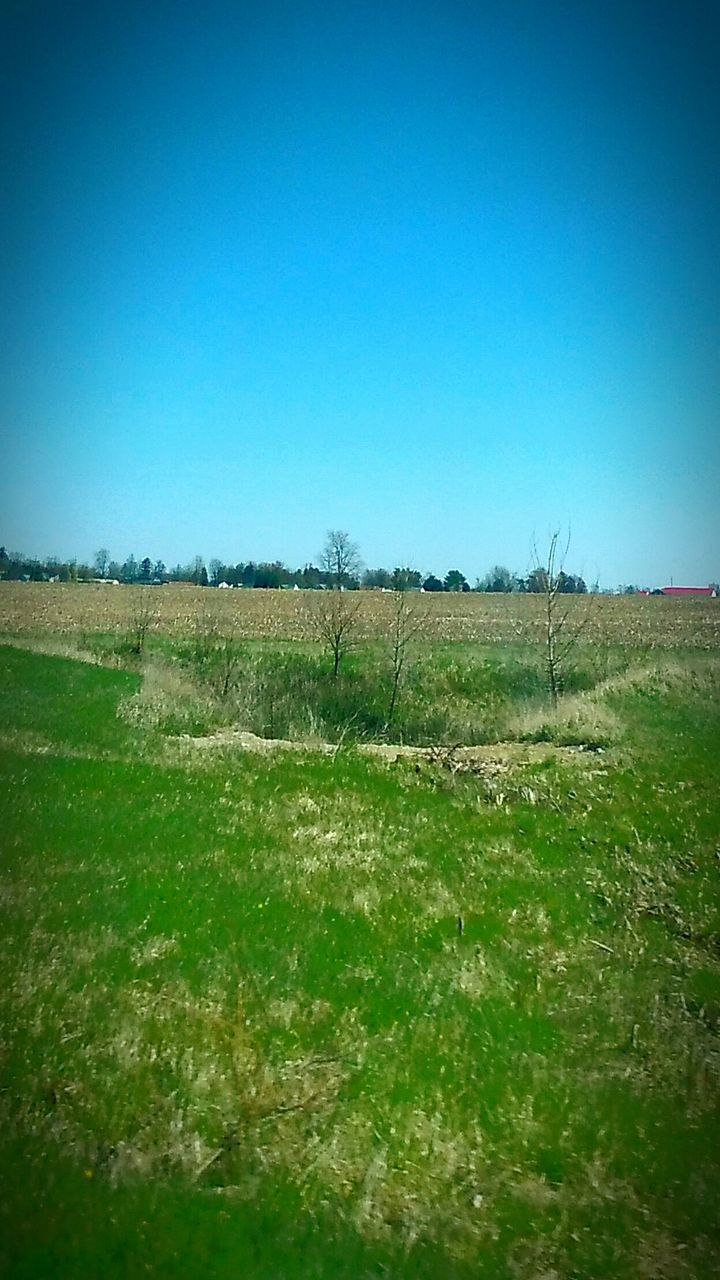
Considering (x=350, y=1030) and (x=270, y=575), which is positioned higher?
(x=270, y=575)

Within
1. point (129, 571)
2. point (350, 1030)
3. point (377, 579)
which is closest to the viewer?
point (350, 1030)

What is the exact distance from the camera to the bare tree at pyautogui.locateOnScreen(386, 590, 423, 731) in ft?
45.3

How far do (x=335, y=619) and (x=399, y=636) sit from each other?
1.23 metres

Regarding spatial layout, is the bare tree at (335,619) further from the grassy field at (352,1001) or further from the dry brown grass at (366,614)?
the grassy field at (352,1001)

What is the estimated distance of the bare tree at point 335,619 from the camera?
42.6 ft

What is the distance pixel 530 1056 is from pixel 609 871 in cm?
197

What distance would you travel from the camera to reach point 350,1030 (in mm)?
4090

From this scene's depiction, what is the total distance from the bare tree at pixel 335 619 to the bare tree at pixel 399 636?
0.61 metres

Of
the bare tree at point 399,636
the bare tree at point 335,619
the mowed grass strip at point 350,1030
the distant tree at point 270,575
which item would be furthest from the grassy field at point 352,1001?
the bare tree at point 399,636

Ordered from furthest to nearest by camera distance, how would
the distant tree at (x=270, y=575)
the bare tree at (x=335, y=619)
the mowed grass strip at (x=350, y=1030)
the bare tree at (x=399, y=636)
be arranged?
the bare tree at (x=399, y=636), the bare tree at (x=335, y=619), the distant tree at (x=270, y=575), the mowed grass strip at (x=350, y=1030)

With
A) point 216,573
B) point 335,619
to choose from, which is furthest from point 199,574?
point 335,619

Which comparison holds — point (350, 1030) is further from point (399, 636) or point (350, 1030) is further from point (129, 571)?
point (399, 636)

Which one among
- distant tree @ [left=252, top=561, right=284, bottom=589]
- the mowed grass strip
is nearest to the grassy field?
the mowed grass strip

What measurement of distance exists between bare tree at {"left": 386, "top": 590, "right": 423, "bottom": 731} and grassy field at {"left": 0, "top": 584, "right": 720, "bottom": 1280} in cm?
563
